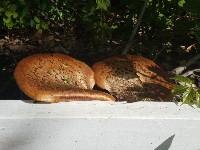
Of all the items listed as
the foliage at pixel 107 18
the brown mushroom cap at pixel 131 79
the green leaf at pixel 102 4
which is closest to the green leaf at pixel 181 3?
the foliage at pixel 107 18

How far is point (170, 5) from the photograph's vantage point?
319 cm

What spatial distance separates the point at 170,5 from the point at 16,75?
1465 mm

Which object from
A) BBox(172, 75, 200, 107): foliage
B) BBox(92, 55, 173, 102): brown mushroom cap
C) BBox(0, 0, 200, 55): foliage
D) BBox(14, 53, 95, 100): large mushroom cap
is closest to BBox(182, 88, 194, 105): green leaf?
BBox(172, 75, 200, 107): foliage

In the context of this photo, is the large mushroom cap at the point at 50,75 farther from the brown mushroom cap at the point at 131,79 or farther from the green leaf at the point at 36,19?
the green leaf at the point at 36,19

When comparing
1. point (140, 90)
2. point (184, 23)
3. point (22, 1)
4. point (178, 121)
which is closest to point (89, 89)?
point (140, 90)

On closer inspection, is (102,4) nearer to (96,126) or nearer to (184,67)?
(184,67)

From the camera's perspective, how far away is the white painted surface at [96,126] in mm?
2082

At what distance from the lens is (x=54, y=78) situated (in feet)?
7.54

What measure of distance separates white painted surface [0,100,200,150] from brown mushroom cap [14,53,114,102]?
0.21 feet

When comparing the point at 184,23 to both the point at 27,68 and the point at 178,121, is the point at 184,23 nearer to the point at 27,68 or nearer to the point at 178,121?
the point at 178,121

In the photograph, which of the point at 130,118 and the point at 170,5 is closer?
the point at 130,118

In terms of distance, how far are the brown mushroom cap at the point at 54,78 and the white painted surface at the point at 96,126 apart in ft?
0.21

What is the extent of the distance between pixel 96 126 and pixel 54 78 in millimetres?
366

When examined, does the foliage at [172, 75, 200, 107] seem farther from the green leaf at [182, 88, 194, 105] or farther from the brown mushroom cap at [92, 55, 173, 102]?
the brown mushroom cap at [92, 55, 173, 102]
